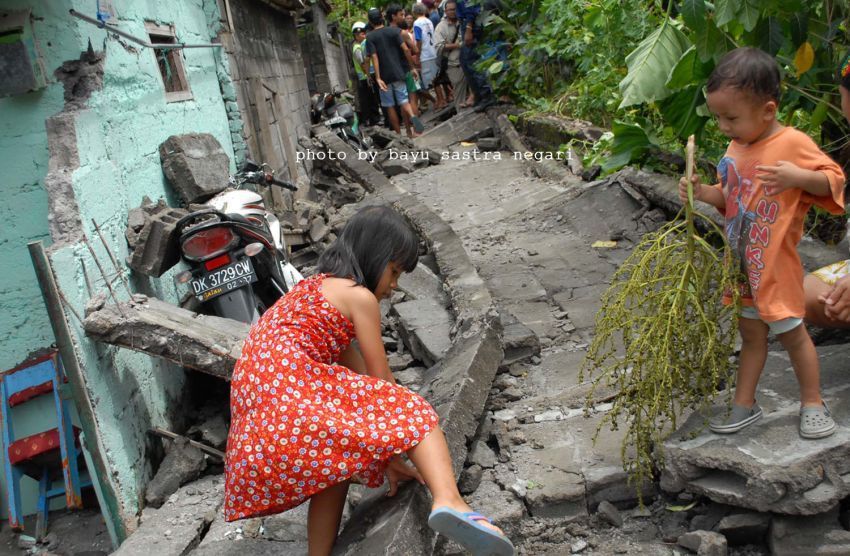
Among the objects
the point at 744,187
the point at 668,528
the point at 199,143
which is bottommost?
the point at 668,528

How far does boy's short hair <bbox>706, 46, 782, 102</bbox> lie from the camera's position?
2332mm

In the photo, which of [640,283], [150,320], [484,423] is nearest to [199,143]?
[150,320]

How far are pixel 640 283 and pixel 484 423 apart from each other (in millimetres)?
1150

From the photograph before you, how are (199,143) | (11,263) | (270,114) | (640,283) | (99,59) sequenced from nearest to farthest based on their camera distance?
1. (640,283)
2. (11,263)
3. (99,59)
4. (199,143)
5. (270,114)

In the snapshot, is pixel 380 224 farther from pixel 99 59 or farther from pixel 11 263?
pixel 99 59

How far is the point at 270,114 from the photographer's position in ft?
36.6

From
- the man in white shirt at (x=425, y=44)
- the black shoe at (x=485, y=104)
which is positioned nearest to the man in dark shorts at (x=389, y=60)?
the man in white shirt at (x=425, y=44)

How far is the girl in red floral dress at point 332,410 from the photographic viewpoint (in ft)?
7.69

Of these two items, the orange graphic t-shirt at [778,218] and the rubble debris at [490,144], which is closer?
the orange graphic t-shirt at [778,218]

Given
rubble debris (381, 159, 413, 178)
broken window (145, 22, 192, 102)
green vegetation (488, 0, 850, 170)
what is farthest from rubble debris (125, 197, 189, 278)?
rubble debris (381, 159, 413, 178)

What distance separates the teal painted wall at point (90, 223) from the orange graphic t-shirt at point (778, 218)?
9.53 feet

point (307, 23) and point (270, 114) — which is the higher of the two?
point (307, 23)

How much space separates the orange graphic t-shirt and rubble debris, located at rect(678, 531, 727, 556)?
0.72 meters

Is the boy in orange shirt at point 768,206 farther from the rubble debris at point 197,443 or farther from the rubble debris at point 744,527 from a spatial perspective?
the rubble debris at point 197,443
